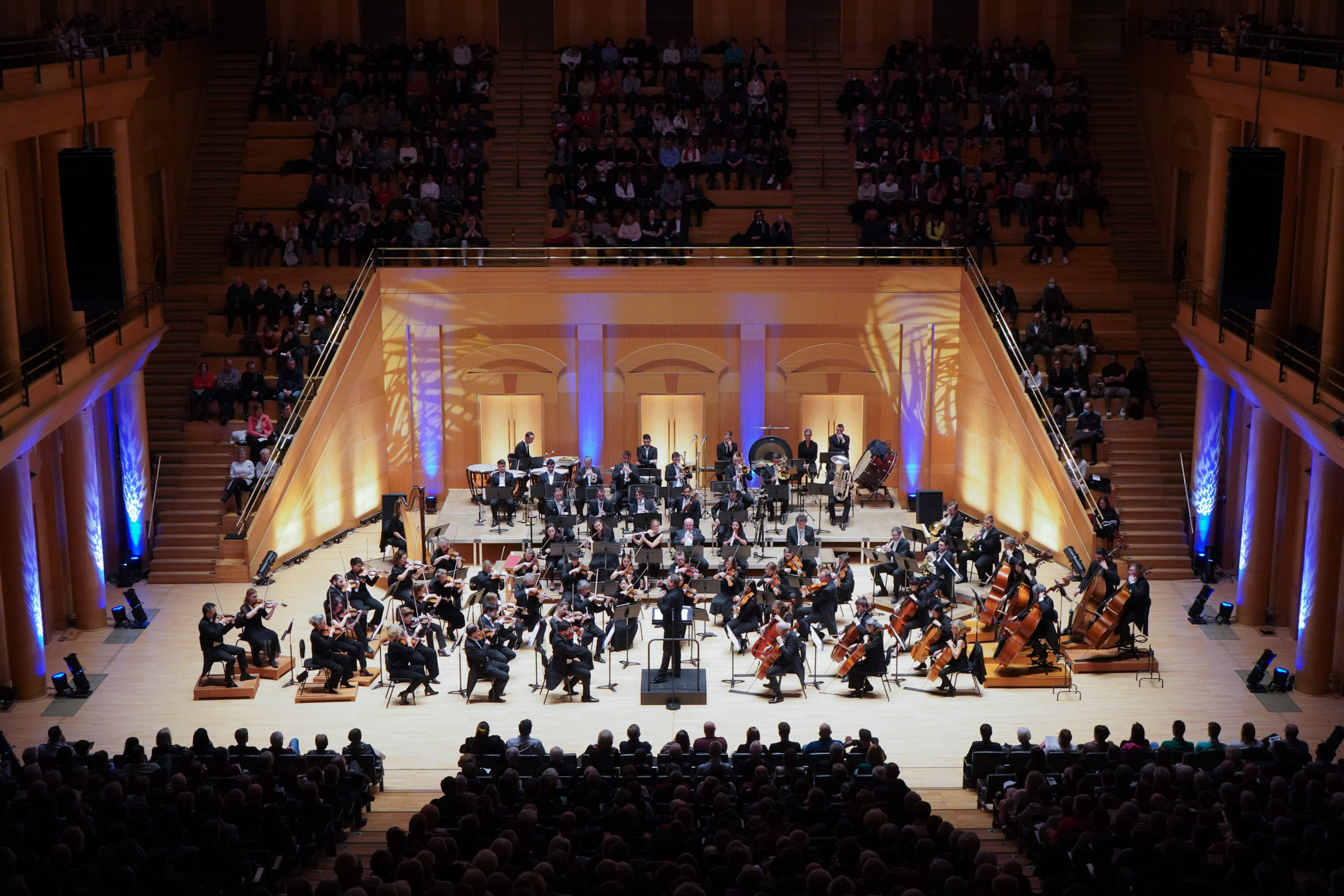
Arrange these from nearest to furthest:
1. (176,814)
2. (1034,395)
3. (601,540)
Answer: (176,814) < (601,540) < (1034,395)

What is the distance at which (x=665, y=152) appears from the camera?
31375 mm

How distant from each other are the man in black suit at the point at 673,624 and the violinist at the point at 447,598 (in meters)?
3.24

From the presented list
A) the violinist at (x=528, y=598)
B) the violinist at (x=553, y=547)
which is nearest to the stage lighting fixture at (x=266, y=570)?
the violinist at (x=553, y=547)

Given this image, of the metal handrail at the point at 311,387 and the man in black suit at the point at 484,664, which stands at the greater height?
the metal handrail at the point at 311,387

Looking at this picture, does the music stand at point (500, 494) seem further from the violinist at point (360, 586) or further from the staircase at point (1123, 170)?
the staircase at point (1123, 170)

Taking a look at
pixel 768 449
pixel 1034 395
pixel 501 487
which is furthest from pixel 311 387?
pixel 1034 395

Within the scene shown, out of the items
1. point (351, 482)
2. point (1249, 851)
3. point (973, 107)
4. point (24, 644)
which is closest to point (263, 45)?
point (351, 482)

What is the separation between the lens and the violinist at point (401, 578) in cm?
2252

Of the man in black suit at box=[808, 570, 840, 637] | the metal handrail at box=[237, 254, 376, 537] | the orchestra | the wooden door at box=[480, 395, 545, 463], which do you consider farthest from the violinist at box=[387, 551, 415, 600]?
the wooden door at box=[480, 395, 545, 463]

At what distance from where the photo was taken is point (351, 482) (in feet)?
96.0

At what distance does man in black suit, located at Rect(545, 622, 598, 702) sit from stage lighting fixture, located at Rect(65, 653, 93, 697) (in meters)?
Result: 6.05

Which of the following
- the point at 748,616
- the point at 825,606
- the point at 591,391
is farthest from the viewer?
the point at 591,391

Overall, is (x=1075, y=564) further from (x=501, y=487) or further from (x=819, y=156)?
(x=819, y=156)

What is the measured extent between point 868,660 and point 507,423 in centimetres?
1248
